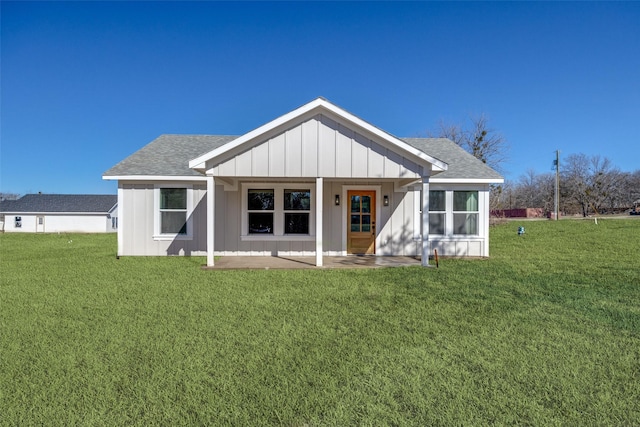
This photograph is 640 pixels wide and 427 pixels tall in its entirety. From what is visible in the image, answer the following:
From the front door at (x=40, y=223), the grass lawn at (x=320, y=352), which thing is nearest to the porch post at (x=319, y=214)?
the grass lawn at (x=320, y=352)

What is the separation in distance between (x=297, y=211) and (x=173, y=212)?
403 cm

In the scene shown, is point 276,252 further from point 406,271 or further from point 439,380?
point 439,380

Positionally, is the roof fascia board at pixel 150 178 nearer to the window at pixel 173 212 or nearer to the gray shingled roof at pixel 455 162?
the window at pixel 173 212

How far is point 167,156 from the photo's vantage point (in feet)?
37.9

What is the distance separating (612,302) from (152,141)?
14.2 m

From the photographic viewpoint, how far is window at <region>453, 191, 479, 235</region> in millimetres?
10875

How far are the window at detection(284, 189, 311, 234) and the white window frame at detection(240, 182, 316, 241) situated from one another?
0.33 ft

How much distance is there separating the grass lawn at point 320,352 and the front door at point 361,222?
3.82 m

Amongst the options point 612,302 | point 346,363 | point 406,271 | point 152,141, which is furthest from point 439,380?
point 152,141

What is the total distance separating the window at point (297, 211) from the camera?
1075cm

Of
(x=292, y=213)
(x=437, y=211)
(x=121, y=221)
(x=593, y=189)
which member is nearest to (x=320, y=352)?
(x=292, y=213)

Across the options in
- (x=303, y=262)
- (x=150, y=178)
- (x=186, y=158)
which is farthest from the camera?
(x=186, y=158)

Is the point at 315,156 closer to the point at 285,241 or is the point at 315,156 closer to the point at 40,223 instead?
the point at 285,241

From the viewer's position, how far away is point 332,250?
1081 centimetres
